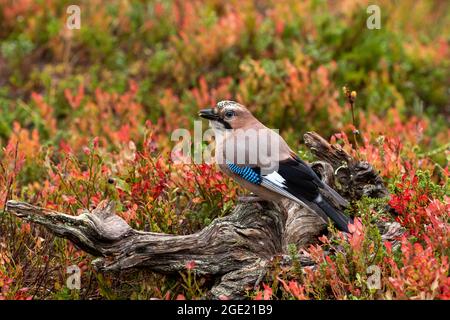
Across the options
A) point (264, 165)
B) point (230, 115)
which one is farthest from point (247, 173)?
point (230, 115)

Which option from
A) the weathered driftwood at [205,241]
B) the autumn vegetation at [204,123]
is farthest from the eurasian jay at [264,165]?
the autumn vegetation at [204,123]

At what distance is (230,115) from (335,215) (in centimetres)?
158

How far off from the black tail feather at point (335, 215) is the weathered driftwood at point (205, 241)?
0.13 metres

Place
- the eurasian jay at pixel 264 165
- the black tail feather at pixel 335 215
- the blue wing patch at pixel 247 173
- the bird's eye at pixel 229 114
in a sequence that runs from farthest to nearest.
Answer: the bird's eye at pixel 229 114, the blue wing patch at pixel 247 173, the eurasian jay at pixel 264 165, the black tail feather at pixel 335 215

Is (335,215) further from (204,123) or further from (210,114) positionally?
(204,123)

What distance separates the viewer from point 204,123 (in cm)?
1041

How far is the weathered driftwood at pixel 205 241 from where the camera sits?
5945mm

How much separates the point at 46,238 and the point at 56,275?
50cm

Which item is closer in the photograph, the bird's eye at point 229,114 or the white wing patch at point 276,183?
the white wing patch at point 276,183

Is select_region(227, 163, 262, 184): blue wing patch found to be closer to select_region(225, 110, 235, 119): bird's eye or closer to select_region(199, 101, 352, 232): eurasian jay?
select_region(199, 101, 352, 232): eurasian jay

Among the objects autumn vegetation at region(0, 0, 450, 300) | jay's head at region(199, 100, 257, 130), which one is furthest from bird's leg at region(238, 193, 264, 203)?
jay's head at region(199, 100, 257, 130)

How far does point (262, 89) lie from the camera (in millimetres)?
10523

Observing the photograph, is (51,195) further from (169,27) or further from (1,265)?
(169,27)

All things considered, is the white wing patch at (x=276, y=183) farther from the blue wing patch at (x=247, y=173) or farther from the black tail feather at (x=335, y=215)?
the black tail feather at (x=335, y=215)
